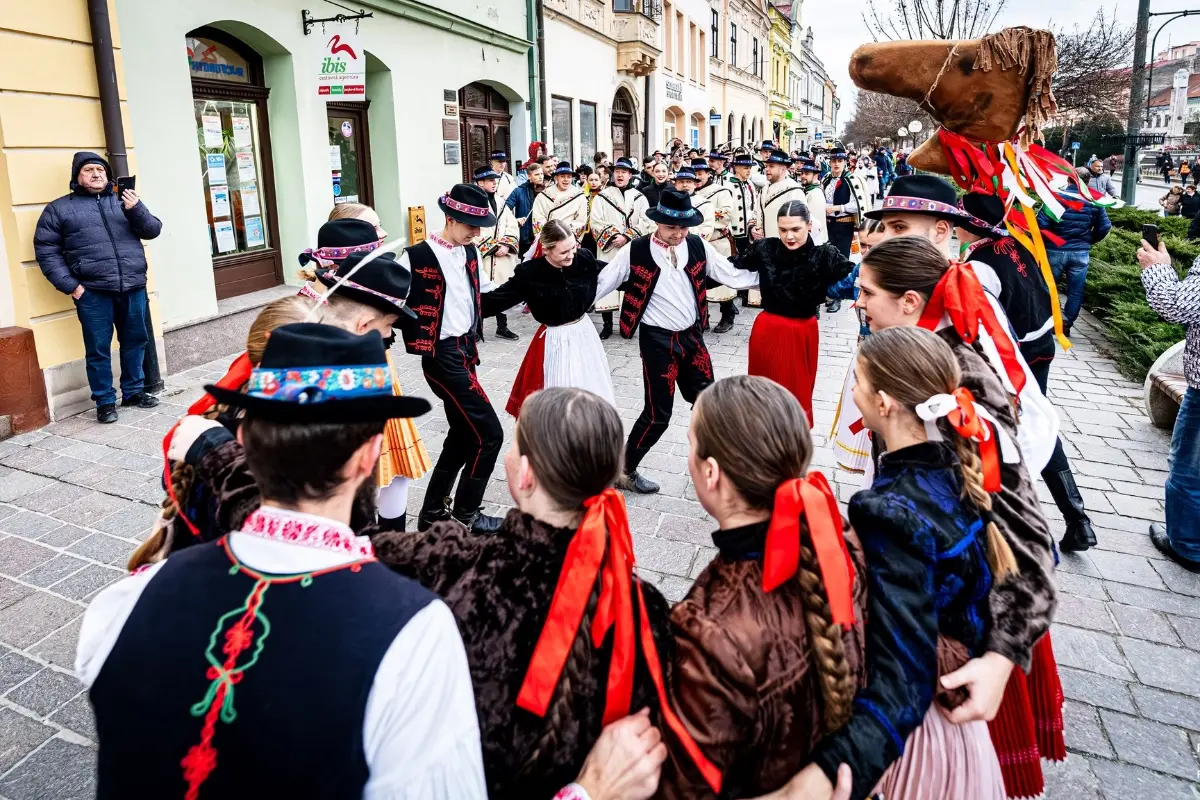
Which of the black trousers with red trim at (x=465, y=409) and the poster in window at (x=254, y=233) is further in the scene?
the poster in window at (x=254, y=233)

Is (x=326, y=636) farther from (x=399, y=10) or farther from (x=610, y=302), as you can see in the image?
(x=399, y=10)

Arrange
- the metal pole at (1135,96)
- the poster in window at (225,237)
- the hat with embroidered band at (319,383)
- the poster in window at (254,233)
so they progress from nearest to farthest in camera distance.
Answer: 1. the hat with embroidered band at (319,383)
2. the poster in window at (225,237)
3. the poster in window at (254,233)
4. the metal pole at (1135,96)

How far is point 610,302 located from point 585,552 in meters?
8.34

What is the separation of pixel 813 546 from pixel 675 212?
3.92m

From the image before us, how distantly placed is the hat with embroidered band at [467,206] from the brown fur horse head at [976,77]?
6.64 feet

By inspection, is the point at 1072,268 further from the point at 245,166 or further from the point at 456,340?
the point at 245,166

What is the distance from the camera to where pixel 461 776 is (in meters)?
1.31

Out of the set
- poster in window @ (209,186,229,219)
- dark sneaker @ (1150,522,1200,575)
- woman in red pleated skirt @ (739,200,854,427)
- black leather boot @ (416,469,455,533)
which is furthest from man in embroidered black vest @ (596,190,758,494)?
poster in window @ (209,186,229,219)

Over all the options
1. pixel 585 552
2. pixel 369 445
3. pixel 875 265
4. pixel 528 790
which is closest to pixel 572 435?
pixel 585 552

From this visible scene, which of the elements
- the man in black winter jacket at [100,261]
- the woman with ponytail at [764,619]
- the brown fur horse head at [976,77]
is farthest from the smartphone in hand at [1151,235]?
the man in black winter jacket at [100,261]

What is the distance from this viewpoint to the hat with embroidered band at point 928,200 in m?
3.76

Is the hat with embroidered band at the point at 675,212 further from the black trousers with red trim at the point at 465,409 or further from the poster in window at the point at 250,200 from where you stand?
the poster in window at the point at 250,200

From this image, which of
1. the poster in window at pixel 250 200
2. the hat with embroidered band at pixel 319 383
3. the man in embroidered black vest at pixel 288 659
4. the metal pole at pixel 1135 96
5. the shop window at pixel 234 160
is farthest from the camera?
the metal pole at pixel 1135 96

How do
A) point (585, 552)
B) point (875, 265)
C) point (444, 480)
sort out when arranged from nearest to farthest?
1. point (585, 552)
2. point (875, 265)
3. point (444, 480)
